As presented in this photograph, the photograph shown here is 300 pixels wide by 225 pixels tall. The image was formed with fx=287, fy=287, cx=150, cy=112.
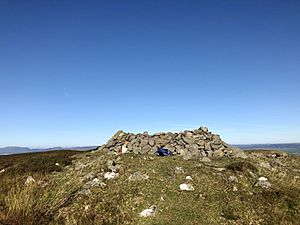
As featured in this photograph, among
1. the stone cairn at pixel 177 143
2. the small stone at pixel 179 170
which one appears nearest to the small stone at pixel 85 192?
the small stone at pixel 179 170

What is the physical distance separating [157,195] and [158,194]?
146 millimetres

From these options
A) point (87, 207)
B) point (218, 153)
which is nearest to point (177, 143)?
point (218, 153)

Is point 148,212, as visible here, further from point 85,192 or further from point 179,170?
point 179,170

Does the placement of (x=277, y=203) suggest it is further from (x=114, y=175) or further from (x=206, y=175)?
(x=114, y=175)

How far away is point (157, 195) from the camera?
15859mm

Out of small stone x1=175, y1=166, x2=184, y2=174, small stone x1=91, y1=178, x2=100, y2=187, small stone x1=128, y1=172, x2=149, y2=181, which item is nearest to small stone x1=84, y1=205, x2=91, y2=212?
small stone x1=91, y1=178, x2=100, y2=187

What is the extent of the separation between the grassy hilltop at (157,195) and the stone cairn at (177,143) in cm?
501

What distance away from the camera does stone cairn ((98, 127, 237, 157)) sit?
28.8 m

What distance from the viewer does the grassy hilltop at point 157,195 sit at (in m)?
13.0

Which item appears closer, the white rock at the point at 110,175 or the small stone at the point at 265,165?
the white rock at the point at 110,175

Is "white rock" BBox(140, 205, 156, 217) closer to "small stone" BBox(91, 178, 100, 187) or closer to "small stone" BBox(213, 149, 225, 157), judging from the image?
"small stone" BBox(91, 178, 100, 187)

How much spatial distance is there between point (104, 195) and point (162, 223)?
474 centimetres

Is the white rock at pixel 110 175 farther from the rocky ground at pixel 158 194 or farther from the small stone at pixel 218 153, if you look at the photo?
the small stone at pixel 218 153

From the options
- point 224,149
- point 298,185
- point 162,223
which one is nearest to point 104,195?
point 162,223
